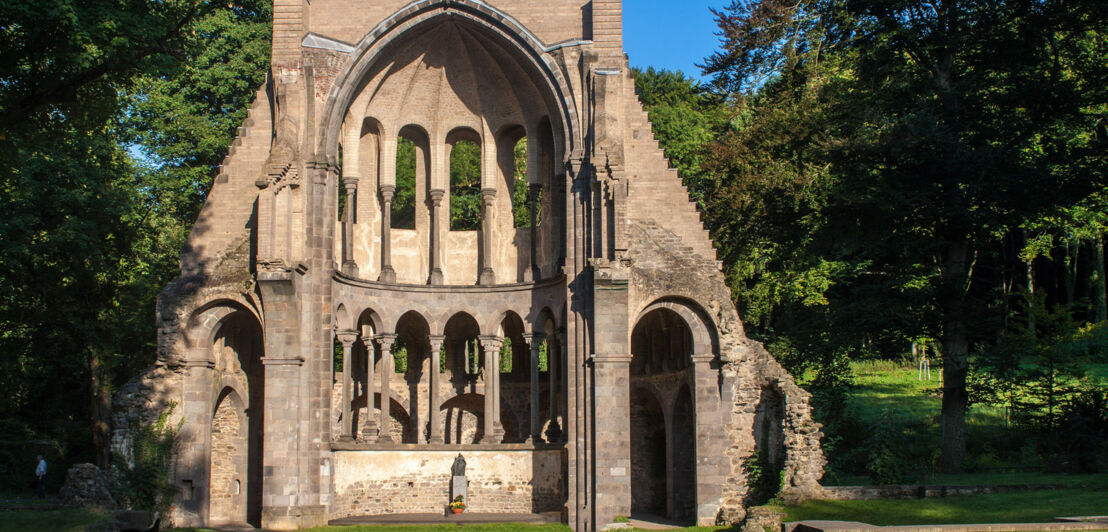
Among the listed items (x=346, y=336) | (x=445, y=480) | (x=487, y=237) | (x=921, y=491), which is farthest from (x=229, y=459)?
(x=921, y=491)

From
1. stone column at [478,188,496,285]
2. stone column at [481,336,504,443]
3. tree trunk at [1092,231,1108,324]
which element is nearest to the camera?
stone column at [481,336,504,443]

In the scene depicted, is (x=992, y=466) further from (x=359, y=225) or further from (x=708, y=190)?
(x=359, y=225)

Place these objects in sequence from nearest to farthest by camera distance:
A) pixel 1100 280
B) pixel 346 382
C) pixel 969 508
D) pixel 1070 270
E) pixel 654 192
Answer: pixel 969 508
pixel 654 192
pixel 346 382
pixel 1100 280
pixel 1070 270

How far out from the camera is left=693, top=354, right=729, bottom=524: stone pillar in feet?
76.7

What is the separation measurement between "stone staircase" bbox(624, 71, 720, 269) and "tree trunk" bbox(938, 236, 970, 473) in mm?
6327

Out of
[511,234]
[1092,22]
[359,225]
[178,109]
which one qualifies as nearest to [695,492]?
[511,234]

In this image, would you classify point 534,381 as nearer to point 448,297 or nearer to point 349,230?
point 448,297

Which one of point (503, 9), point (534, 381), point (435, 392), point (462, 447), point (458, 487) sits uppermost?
point (503, 9)

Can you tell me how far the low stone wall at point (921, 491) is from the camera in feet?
66.6

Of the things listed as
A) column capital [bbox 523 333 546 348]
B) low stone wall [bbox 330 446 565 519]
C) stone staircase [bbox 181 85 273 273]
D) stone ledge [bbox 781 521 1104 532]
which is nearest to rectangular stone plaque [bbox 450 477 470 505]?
low stone wall [bbox 330 446 565 519]

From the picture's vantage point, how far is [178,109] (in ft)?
102

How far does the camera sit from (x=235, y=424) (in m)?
24.8

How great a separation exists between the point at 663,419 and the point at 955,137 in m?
9.52

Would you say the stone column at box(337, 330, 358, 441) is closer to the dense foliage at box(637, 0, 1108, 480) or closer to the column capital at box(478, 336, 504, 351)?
the column capital at box(478, 336, 504, 351)
